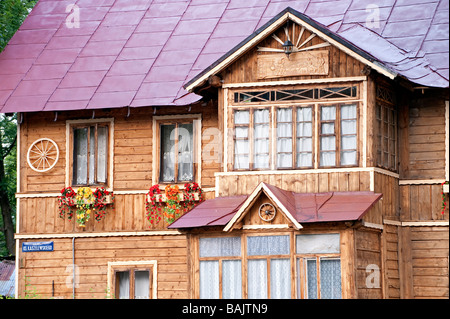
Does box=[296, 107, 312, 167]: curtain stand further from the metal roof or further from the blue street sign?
the blue street sign

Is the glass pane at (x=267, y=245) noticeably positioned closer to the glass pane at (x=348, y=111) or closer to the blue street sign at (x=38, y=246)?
the glass pane at (x=348, y=111)

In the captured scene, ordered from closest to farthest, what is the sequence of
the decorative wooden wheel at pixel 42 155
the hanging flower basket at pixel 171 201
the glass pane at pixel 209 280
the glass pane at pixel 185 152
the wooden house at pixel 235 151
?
1. the wooden house at pixel 235 151
2. the glass pane at pixel 209 280
3. the hanging flower basket at pixel 171 201
4. the glass pane at pixel 185 152
5. the decorative wooden wheel at pixel 42 155

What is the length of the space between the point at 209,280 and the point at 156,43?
295 inches

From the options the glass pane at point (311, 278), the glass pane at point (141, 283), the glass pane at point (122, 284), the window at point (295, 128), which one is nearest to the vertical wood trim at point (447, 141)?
the window at point (295, 128)

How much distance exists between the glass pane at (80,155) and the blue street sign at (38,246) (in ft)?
5.62

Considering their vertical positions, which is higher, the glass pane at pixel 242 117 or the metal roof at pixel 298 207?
the glass pane at pixel 242 117

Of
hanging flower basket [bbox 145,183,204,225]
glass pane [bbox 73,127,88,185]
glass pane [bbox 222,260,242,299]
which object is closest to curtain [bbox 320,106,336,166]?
glass pane [bbox 222,260,242,299]

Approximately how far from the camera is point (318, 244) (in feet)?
74.6

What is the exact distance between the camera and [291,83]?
24094mm

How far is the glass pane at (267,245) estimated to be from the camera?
2305 cm

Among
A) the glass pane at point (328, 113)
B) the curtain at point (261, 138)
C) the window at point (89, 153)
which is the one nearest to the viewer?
the glass pane at point (328, 113)

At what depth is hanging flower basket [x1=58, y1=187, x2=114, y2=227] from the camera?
86.7ft

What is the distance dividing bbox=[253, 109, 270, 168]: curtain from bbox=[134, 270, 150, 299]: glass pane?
4427 mm

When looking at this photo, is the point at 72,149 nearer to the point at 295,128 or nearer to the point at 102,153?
the point at 102,153
